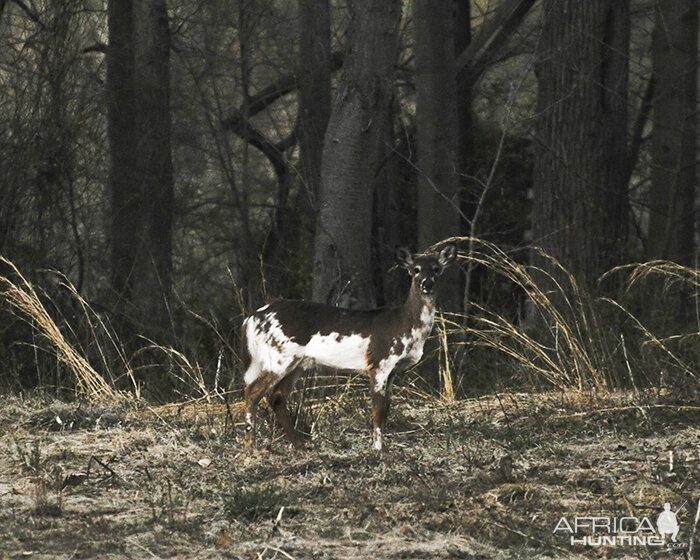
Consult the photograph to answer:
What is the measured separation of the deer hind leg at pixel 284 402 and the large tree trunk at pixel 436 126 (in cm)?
718

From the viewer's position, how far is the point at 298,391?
883 cm

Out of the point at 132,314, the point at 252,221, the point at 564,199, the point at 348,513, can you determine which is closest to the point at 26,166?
the point at 132,314

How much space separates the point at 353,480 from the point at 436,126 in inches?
354

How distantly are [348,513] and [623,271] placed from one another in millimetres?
8054

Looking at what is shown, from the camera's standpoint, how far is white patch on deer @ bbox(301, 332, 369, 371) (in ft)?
25.5

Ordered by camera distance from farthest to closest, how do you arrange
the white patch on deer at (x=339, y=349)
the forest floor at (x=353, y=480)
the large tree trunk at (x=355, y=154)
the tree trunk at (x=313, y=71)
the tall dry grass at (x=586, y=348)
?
1. the tree trunk at (x=313, y=71)
2. the large tree trunk at (x=355, y=154)
3. the tall dry grass at (x=586, y=348)
4. the white patch on deer at (x=339, y=349)
5. the forest floor at (x=353, y=480)

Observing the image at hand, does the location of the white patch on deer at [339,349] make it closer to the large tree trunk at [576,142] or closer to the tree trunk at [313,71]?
the large tree trunk at [576,142]

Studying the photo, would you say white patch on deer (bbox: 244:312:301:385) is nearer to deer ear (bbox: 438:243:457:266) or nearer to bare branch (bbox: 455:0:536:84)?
deer ear (bbox: 438:243:457:266)

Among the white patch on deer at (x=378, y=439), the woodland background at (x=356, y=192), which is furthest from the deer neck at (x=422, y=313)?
the woodland background at (x=356, y=192)

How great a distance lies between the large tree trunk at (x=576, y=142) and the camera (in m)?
13.8

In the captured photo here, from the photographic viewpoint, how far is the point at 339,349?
25.6 feet

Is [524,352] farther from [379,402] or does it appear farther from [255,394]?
[255,394]

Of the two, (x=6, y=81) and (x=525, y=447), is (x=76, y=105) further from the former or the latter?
(x=525, y=447)

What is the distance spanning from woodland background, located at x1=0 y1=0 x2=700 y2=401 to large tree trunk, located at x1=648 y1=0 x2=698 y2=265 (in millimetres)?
37
